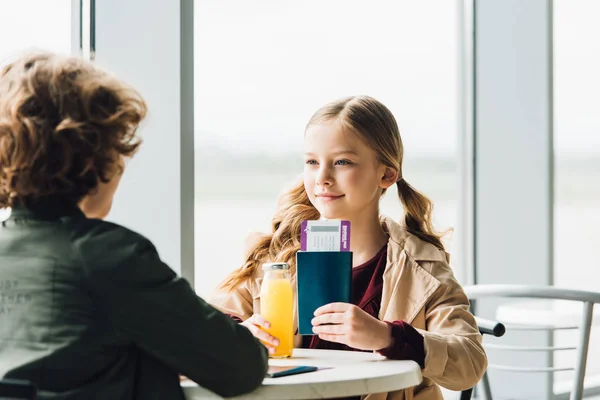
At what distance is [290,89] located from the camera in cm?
298

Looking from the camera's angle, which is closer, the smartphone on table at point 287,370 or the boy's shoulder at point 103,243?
the boy's shoulder at point 103,243

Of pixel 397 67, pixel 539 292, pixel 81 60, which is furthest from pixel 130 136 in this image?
pixel 397 67

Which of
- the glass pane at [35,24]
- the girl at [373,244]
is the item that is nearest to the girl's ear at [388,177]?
the girl at [373,244]

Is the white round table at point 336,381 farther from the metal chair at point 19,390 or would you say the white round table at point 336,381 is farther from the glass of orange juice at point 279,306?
the metal chair at point 19,390

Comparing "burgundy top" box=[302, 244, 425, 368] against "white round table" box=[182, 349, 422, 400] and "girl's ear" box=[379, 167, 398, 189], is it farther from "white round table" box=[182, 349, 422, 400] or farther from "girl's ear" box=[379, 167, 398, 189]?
"white round table" box=[182, 349, 422, 400]

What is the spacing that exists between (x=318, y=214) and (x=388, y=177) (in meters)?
0.21

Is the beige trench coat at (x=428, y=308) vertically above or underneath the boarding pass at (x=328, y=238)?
underneath

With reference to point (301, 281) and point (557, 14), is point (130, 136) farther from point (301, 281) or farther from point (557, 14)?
point (557, 14)

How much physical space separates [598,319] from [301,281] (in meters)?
1.50

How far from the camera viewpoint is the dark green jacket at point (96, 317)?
3.63 ft

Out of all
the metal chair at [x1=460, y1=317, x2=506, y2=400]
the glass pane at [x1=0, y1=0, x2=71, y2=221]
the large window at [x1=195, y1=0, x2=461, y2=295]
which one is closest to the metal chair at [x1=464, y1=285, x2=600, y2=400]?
the large window at [x1=195, y1=0, x2=461, y2=295]

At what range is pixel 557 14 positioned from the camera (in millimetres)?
3832

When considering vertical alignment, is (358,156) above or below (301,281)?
above

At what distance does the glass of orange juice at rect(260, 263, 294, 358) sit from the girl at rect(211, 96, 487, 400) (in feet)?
0.58
